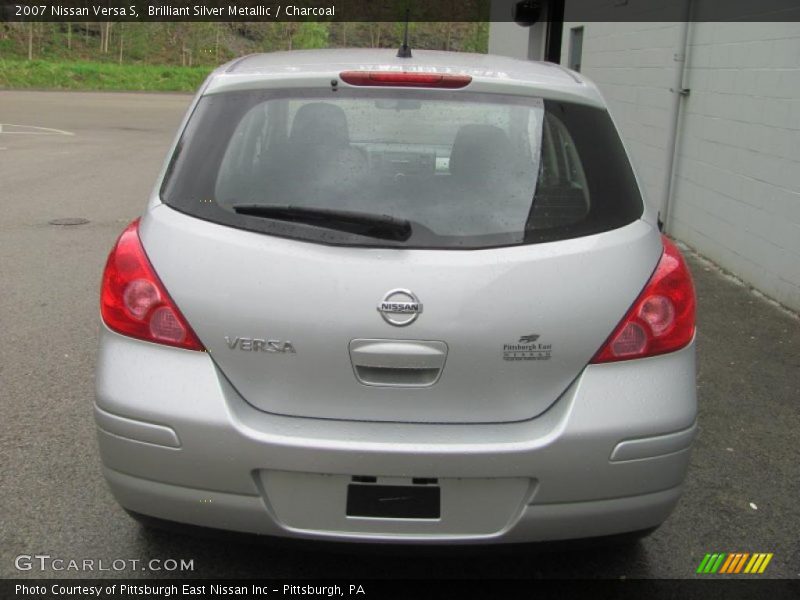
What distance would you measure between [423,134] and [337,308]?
2.30ft

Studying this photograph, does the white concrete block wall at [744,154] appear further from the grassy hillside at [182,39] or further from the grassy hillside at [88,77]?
the grassy hillside at [182,39]

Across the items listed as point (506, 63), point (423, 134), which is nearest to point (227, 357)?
point (423, 134)

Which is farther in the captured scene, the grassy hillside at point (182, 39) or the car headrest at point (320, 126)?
the grassy hillside at point (182, 39)

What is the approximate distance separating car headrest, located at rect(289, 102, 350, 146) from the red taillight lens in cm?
11

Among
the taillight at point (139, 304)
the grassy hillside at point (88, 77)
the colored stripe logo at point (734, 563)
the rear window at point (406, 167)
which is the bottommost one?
the grassy hillside at point (88, 77)

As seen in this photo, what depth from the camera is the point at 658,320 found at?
2576 mm

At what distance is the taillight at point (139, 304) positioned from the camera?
2.50 meters

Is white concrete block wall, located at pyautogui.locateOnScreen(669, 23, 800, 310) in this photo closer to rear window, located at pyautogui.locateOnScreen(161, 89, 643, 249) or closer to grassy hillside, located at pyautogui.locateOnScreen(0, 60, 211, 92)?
rear window, located at pyautogui.locateOnScreen(161, 89, 643, 249)

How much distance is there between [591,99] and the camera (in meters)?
2.87

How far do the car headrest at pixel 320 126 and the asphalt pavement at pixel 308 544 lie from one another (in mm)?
1215

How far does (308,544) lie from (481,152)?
4.21 ft

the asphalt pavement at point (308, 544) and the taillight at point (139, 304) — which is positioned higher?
the taillight at point (139, 304)

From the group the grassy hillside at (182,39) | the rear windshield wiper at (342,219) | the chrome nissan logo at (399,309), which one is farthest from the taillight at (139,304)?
the grassy hillside at (182,39)

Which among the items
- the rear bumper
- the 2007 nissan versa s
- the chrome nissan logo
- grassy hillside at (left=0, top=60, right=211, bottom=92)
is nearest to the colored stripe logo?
the 2007 nissan versa s
